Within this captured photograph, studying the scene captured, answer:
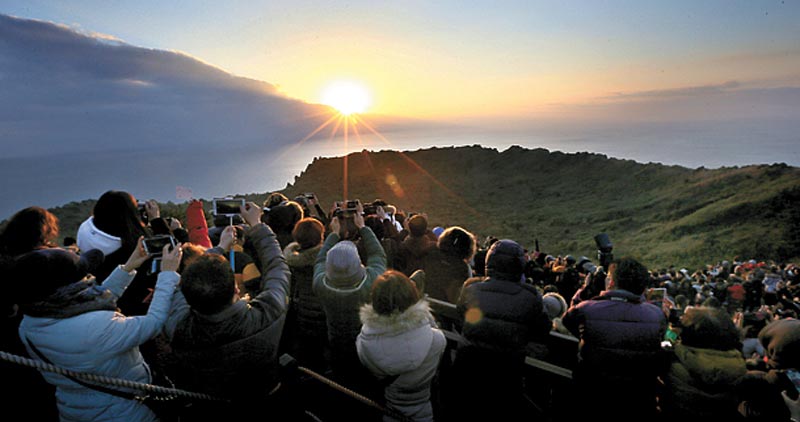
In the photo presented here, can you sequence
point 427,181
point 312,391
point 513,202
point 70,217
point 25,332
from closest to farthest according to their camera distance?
point 25,332 < point 312,391 < point 70,217 < point 513,202 < point 427,181

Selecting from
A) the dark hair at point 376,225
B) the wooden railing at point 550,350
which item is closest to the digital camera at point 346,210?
the dark hair at point 376,225

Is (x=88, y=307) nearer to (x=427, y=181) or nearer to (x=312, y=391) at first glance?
(x=312, y=391)

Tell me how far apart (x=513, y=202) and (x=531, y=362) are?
4197 cm

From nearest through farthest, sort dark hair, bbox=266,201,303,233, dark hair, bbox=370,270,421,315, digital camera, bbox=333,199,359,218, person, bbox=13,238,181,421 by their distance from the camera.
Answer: person, bbox=13,238,181,421 → dark hair, bbox=370,270,421,315 → digital camera, bbox=333,199,359,218 → dark hair, bbox=266,201,303,233

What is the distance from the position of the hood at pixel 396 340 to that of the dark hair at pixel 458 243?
5.01 ft

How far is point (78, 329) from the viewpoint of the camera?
2078 millimetres

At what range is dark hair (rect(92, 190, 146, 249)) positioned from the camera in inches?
128

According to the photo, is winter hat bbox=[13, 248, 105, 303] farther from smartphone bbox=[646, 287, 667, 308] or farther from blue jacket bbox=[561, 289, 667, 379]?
smartphone bbox=[646, 287, 667, 308]

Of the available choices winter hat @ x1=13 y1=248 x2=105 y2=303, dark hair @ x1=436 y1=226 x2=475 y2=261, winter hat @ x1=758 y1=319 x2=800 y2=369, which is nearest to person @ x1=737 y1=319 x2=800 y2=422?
winter hat @ x1=758 y1=319 x2=800 y2=369

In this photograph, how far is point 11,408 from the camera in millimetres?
2900

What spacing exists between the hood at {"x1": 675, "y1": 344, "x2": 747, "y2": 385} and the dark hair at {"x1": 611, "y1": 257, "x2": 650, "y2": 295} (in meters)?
0.42

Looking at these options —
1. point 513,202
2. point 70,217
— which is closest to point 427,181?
point 513,202

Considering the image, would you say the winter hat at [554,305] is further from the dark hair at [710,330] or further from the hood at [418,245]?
the hood at [418,245]

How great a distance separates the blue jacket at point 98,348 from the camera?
2.07 metres
